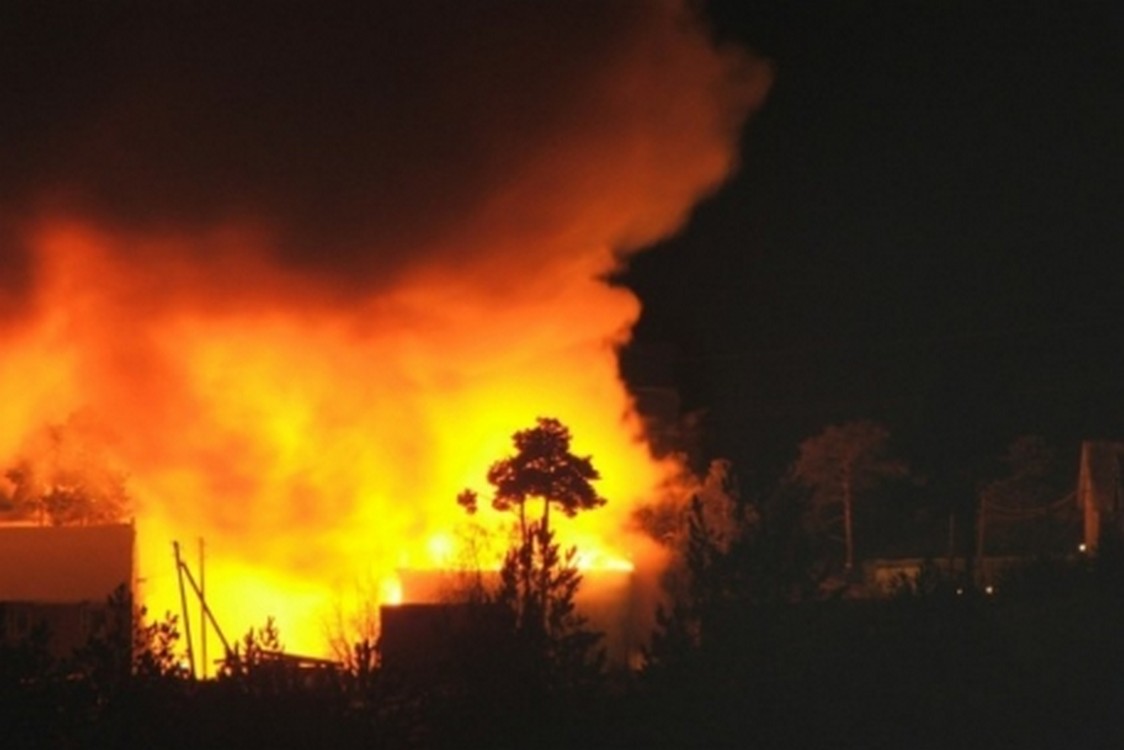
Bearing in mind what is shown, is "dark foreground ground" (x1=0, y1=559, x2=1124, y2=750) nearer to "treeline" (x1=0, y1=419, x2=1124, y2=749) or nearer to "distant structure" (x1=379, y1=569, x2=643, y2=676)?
"treeline" (x1=0, y1=419, x2=1124, y2=749)

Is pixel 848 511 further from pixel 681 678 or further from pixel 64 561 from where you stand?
pixel 681 678

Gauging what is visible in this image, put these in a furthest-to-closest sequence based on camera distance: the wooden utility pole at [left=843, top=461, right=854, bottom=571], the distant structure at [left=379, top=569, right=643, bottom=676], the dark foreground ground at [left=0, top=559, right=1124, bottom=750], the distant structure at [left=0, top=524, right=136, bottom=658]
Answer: the wooden utility pole at [left=843, top=461, right=854, bottom=571] < the distant structure at [left=0, top=524, right=136, bottom=658] < the distant structure at [left=379, top=569, right=643, bottom=676] < the dark foreground ground at [left=0, top=559, right=1124, bottom=750]

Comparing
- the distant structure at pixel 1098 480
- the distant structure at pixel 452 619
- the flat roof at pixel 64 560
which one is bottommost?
the distant structure at pixel 452 619

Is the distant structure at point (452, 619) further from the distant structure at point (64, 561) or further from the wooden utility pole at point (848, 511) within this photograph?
the wooden utility pole at point (848, 511)

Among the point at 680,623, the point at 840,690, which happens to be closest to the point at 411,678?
the point at 680,623

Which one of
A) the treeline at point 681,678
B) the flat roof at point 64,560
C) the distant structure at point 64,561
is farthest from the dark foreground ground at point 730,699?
the flat roof at point 64,560

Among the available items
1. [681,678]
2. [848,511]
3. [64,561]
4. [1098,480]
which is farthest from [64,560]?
[681,678]

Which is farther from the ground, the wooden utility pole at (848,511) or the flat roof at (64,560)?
the wooden utility pole at (848,511)

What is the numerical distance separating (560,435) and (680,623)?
98.4 ft

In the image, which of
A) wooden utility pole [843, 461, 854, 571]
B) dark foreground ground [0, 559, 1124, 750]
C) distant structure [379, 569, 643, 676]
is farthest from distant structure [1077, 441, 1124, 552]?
dark foreground ground [0, 559, 1124, 750]

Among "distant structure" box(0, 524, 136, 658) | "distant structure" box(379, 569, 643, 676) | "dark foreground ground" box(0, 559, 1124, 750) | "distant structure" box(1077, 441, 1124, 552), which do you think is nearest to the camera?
"dark foreground ground" box(0, 559, 1124, 750)

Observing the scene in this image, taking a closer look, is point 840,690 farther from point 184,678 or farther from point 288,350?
point 288,350

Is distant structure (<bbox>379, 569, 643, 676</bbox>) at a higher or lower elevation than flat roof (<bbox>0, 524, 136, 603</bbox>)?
lower

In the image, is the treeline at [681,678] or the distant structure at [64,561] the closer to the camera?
the treeline at [681,678]
